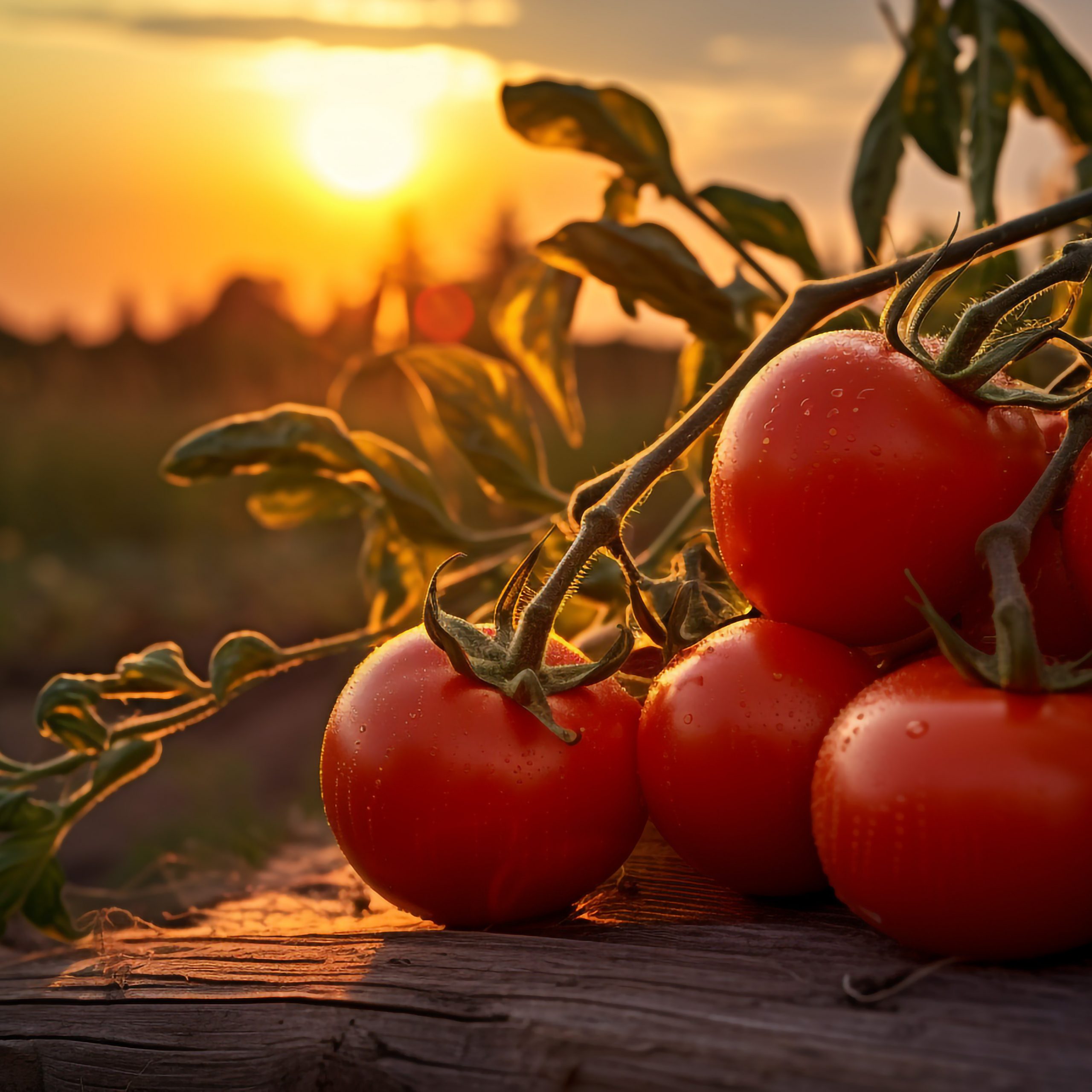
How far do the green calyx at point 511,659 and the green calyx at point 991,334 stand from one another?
0.25 meters

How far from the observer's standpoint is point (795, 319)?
86 cm

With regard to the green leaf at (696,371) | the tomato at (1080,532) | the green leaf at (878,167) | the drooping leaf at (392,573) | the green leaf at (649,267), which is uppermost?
the green leaf at (878,167)

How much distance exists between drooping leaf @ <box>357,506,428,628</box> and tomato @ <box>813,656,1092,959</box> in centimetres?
81

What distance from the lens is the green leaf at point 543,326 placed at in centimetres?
134

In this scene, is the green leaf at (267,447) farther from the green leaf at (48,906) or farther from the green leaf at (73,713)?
the green leaf at (48,906)

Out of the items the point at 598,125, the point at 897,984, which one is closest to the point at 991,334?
the point at 897,984

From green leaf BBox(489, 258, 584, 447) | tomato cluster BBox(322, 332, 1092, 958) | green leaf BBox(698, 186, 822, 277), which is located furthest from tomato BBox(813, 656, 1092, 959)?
green leaf BBox(698, 186, 822, 277)

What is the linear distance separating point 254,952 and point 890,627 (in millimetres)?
514

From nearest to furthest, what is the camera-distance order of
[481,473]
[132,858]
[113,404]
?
1. [481,473]
2. [132,858]
3. [113,404]

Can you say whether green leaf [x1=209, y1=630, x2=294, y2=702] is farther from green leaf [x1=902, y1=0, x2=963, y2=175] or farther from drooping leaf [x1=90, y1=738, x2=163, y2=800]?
green leaf [x1=902, y1=0, x2=963, y2=175]

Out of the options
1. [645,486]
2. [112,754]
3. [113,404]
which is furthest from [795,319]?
[113,404]

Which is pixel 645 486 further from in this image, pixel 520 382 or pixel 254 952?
pixel 520 382

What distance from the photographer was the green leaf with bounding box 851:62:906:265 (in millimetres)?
1457

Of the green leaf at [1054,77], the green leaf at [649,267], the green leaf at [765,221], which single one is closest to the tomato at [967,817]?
the green leaf at [649,267]
